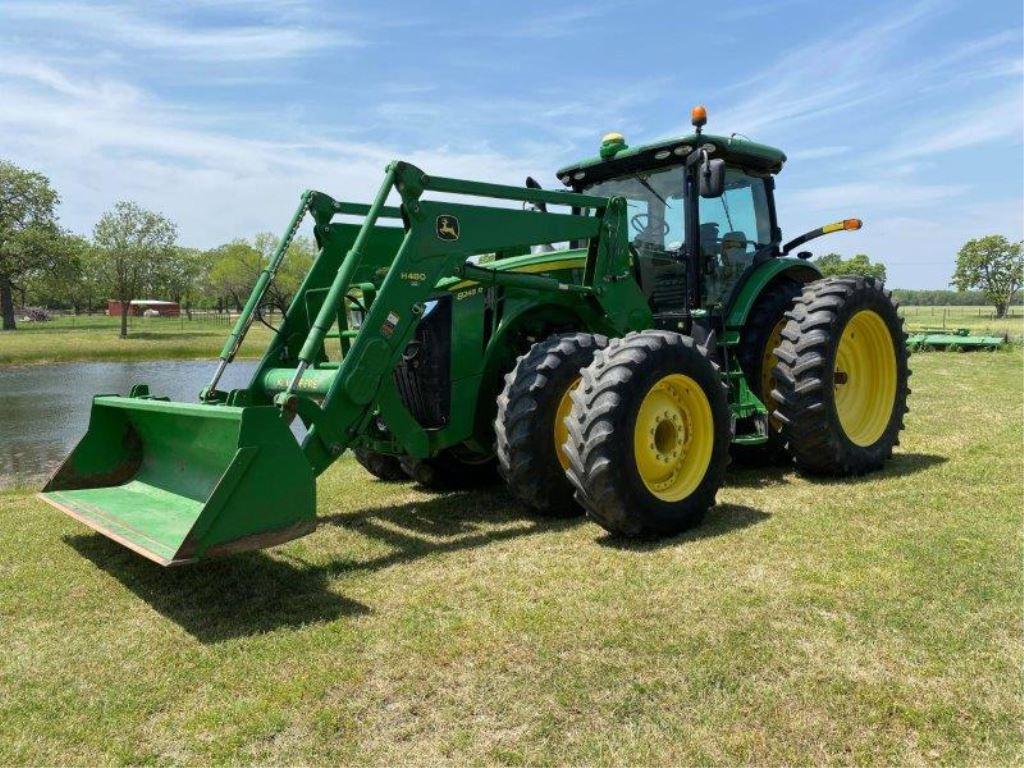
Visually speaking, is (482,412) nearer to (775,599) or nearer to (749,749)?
(775,599)

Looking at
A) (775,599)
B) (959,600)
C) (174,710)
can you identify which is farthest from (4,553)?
(959,600)

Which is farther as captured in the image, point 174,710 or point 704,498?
point 704,498

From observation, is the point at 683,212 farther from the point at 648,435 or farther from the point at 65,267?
the point at 65,267

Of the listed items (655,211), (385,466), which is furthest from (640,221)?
(385,466)

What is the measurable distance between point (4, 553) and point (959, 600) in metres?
5.61

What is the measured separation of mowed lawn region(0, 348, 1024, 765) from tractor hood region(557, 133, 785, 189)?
10.2 feet

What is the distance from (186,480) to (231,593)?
3.56 ft

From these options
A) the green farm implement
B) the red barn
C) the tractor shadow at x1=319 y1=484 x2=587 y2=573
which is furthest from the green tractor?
A: the red barn

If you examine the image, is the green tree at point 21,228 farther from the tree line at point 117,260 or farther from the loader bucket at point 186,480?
the loader bucket at point 186,480

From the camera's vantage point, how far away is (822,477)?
22.1 feet

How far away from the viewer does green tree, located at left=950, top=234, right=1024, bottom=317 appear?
67.0 m

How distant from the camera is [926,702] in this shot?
9.57ft

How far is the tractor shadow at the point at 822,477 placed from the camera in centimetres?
661

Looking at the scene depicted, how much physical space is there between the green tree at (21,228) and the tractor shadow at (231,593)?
53.8 meters
